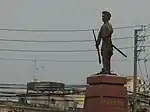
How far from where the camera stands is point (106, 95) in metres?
17.5

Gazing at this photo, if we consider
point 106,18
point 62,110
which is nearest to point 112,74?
point 106,18

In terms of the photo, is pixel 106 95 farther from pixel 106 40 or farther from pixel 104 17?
pixel 104 17

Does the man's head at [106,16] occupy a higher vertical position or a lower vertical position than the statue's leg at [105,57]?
higher

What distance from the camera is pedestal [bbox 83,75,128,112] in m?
17.5

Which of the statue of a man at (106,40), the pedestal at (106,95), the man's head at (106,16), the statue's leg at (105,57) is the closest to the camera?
the pedestal at (106,95)

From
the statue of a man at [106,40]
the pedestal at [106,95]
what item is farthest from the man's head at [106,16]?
the pedestal at [106,95]

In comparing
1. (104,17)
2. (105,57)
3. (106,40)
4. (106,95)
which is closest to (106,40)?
(106,40)

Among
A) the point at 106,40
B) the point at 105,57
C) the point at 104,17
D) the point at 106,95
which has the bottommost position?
the point at 106,95

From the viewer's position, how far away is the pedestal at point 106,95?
57.3ft

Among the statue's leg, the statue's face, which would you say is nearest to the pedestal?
the statue's leg

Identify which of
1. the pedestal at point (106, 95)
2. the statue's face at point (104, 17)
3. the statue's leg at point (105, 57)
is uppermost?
the statue's face at point (104, 17)

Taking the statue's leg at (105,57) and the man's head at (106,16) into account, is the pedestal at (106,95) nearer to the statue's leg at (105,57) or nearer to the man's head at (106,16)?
the statue's leg at (105,57)

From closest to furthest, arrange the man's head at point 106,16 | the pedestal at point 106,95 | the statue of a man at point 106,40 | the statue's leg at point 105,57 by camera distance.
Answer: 1. the pedestal at point 106,95
2. the statue's leg at point 105,57
3. the statue of a man at point 106,40
4. the man's head at point 106,16

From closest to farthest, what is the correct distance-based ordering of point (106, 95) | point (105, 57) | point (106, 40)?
point (106, 95)
point (105, 57)
point (106, 40)
